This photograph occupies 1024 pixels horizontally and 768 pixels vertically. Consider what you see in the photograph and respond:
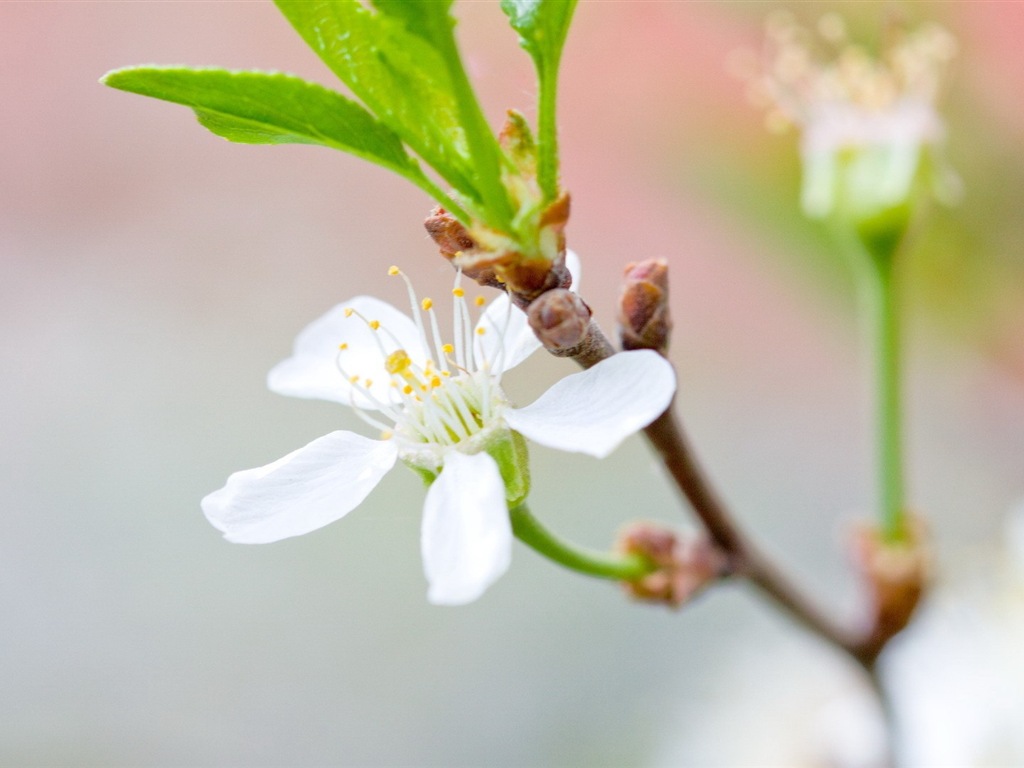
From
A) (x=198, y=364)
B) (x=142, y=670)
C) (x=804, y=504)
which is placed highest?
(x=198, y=364)

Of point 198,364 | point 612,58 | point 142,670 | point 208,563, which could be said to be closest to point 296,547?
point 208,563

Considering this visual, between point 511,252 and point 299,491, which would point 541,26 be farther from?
point 299,491

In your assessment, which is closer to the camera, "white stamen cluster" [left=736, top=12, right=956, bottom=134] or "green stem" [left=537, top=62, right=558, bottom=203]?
"green stem" [left=537, top=62, right=558, bottom=203]

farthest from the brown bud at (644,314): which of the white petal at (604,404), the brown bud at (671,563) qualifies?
the brown bud at (671,563)

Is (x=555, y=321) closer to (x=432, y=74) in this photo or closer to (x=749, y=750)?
(x=432, y=74)

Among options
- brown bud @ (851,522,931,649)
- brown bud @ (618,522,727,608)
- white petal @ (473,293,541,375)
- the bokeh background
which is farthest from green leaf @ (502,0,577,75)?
the bokeh background

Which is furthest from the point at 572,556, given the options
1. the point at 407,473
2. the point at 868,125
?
the point at 407,473

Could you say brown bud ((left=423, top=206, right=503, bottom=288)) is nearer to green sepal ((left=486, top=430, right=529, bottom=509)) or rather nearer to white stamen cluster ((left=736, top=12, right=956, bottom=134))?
green sepal ((left=486, top=430, right=529, bottom=509))

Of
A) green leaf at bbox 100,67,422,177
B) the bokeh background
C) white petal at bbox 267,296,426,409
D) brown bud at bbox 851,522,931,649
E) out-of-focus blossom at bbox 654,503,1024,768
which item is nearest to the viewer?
green leaf at bbox 100,67,422,177
